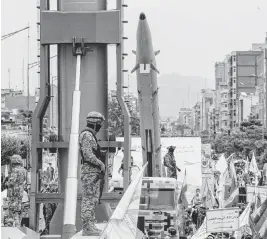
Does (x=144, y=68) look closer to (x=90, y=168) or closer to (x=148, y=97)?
(x=148, y=97)

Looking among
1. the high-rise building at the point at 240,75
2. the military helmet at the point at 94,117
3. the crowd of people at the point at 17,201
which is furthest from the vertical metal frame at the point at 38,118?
the high-rise building at the point at 240,75

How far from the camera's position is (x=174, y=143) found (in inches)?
1518

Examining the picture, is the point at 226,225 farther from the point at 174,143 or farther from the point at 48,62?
the point at 174,143

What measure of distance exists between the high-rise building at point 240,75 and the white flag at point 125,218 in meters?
146

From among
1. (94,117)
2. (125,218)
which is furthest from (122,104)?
(125,218)

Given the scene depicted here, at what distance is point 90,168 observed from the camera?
1152 centimetres

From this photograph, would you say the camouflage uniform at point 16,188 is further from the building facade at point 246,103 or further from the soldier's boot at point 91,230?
the building facade at point 246,103

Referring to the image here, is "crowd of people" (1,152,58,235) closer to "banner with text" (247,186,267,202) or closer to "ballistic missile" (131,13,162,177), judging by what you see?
"banner with text" (247,186,267,202)

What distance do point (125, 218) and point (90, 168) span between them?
114 inches

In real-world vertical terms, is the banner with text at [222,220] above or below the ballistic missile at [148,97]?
below

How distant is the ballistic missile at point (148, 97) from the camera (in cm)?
2459

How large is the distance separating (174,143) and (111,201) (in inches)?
923

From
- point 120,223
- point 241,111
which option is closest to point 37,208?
point 120,223

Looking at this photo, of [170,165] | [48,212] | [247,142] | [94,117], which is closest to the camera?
[94,117]
